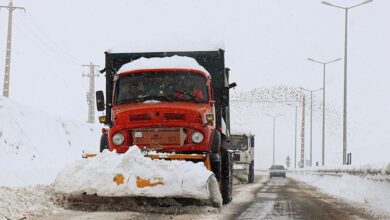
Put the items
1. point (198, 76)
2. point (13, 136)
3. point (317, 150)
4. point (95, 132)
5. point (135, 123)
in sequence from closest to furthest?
point (135, 123)
point (198, 76)
point (13, 136)
point (95, 132)
point (317, 150)

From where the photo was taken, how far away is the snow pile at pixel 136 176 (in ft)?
29.9

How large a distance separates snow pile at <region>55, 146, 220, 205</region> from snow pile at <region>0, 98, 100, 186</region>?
5202mm

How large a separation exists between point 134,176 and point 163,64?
280cm

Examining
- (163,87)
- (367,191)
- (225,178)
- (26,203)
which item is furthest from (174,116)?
(367,191)

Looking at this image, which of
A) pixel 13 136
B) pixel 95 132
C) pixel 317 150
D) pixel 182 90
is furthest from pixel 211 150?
pixel 317 150

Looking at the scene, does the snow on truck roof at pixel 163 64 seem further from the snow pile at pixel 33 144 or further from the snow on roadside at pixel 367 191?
the snow pile at pixel 33 144

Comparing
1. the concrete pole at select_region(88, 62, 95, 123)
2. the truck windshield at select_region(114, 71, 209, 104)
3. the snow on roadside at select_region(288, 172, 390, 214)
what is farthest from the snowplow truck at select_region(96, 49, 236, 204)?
the concrete pole at select_region(88, 62, 95, 123)

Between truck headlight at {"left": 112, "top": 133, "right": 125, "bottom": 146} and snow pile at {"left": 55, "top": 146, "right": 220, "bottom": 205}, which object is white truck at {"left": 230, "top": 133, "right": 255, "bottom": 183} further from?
snow pile at {"left": 55, "top": 146, "right": 220, "bottom": 205}

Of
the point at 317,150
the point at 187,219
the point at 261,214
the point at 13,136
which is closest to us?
the point at 187,219

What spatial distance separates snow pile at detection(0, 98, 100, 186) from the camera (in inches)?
664

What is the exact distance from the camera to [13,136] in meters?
22.1

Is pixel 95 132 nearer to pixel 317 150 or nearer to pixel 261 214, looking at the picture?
pixel 261 214

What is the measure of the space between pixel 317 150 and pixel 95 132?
308ft

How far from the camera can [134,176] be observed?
365 inches
